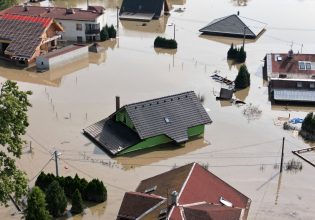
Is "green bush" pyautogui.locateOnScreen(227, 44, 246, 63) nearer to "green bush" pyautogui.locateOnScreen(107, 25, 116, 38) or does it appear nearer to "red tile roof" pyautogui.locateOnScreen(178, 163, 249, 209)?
"green bush" pyautogui.locateOnScreen(107, 25, 116, 38)

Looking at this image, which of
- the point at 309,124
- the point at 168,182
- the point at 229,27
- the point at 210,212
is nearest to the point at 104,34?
the point at 229,27

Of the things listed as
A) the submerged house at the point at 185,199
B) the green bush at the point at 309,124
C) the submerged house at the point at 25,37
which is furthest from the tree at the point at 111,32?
the submerged house at the point at 185,199

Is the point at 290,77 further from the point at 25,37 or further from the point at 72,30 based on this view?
the point at 25,37

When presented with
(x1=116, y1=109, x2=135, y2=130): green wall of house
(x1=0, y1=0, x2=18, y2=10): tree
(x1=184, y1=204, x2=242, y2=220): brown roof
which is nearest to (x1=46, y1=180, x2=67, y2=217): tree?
(x1=184, y1=204, x2=242, y2=220): brown roof

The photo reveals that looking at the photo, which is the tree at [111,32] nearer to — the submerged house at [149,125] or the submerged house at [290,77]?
the submerged house at [290,77]

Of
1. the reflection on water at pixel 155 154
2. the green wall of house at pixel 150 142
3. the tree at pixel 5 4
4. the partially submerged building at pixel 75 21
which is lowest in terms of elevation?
the reflection on water at pixel 155 154

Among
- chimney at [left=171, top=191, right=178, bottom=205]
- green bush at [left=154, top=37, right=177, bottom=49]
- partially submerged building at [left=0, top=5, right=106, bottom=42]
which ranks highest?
partially submerged building at [left=0, top=5, right=106, bottom=42]

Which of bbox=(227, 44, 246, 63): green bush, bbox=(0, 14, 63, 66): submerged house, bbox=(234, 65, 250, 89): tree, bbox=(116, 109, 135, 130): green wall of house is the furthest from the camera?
bbox=(227, 44, 246, 63): green bush
